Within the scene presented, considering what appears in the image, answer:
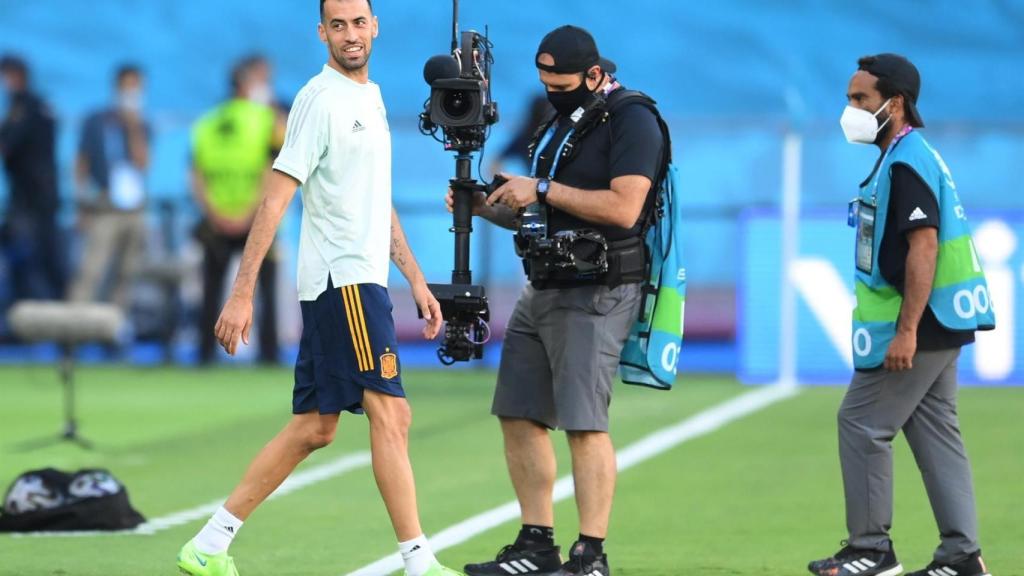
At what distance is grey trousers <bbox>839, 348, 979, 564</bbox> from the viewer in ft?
27.3

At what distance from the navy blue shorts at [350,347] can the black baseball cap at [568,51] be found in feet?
3.62

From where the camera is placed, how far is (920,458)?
332 inches

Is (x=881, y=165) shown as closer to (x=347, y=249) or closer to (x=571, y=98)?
(x=571, y=98)

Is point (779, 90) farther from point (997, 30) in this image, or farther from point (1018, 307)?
point (1018, 307)

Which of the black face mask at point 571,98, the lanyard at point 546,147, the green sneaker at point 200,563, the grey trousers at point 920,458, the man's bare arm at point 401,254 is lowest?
the green sneaker at point 200,563

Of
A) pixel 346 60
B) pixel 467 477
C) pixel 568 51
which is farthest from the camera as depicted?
pixel 467 477

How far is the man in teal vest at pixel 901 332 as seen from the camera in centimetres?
821

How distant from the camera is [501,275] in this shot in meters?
20.3

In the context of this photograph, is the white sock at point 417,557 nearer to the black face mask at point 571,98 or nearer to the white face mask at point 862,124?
the black face mask at point 571,98

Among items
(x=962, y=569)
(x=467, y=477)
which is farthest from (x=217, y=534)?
(x=467, y=477)

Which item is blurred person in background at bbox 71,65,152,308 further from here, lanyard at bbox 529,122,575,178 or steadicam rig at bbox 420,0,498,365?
steadicam rig at bbox 420,0,498,365

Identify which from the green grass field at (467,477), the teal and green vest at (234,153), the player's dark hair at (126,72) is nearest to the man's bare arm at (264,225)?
the green grass field at (467,477)

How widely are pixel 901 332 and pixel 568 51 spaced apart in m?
1.62

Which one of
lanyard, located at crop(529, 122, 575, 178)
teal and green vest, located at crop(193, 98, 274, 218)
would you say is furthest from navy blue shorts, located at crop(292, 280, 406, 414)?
teal and green vest, located at crop(193, 98, 274, 218)
